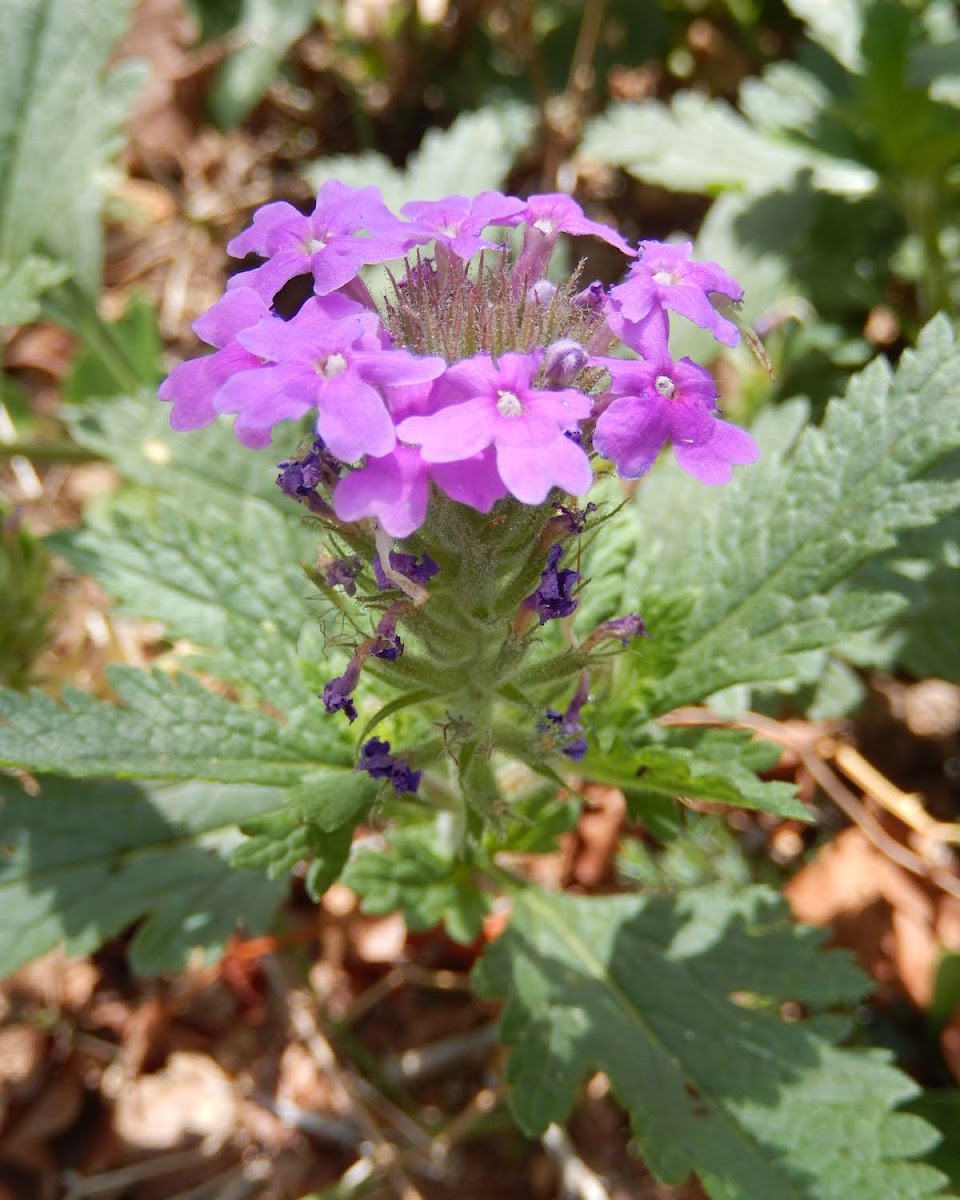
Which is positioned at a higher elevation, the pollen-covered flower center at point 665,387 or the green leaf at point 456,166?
the pollen-covered flower center at point 665,387

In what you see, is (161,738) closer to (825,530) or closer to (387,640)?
(387,640)

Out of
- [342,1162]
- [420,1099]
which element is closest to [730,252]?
[420,1099]

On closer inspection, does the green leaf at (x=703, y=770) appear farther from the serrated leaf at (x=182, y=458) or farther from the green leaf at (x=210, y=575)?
the serrated leaf at (x=182, y=458)

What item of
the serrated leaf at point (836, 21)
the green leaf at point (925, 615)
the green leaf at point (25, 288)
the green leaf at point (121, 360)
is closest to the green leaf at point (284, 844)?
the green leaf at point (25, 288)

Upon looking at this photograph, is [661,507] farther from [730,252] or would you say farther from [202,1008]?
[202,1008]

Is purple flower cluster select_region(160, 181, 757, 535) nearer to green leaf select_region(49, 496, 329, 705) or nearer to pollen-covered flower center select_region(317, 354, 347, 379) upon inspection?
pollen-covered flower center select_region(317, 354, 347, 379)
